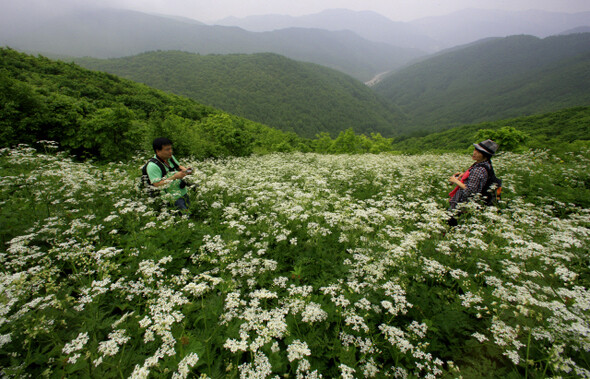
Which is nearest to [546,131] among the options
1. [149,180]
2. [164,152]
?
[164,152]

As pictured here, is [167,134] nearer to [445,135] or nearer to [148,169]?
[148,169]

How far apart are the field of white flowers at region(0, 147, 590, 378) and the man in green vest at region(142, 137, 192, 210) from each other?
58 centimetres

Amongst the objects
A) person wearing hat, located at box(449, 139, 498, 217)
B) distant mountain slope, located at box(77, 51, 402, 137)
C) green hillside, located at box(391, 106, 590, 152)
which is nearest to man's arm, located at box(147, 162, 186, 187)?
person wearing hat, located at box(449, 139, 498, 217)

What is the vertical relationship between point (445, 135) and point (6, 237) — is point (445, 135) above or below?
below

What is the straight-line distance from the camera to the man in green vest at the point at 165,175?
5316mm

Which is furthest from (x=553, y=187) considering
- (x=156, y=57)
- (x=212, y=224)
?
(x=156, y=57)

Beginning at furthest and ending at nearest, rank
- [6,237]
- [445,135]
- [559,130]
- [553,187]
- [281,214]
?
[445,135] → [559,130] → [553,187] → [281,214] → [6,237]

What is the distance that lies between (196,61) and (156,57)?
27.3 m

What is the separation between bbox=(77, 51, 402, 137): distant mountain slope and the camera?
432 ft

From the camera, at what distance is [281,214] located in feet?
16.3

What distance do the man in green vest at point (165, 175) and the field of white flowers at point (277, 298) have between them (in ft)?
1.89

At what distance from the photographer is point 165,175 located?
18.5 ft

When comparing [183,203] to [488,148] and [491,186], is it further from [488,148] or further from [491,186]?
[491,186]

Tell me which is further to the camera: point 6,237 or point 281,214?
point 281,214
